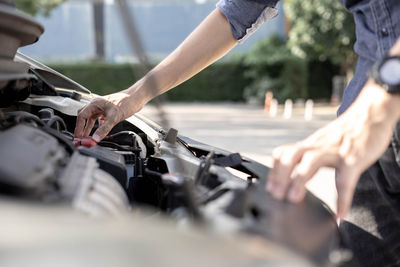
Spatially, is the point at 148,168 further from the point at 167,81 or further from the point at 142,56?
the point at 142,56

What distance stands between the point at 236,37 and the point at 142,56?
0.82 m

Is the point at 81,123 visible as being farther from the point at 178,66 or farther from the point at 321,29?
the point at 321,29

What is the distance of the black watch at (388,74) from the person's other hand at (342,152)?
0.08ft

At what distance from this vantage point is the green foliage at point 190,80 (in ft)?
71.7

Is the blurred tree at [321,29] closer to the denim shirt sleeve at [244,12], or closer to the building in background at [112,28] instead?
the building in background at [112,28]

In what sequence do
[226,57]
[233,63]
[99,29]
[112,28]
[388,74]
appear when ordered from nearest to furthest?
[388,74], [233,63], [226,57], [99,29], [112,28]

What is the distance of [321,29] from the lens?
50.9 feet

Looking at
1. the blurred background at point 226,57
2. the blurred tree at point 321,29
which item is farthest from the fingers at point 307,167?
the blurred background at point 226,57

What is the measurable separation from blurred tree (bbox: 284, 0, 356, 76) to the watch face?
13.7 metres

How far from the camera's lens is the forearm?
1694 mm

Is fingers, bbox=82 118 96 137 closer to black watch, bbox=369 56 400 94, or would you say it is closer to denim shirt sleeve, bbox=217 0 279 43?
denim shirt sleeve, bbox=217 0 279 43

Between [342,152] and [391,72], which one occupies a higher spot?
[391,72]

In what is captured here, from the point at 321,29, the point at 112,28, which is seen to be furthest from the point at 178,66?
the point at 112,28

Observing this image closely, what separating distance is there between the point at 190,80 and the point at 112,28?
611cm
